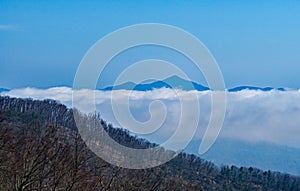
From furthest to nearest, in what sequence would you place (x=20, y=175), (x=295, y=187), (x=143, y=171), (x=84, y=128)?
(x=295, y=187) → (x=143, y=171) → (x=84, y=128) → (x=20, y=175)

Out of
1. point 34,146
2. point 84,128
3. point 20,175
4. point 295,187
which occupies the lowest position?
point 20,175

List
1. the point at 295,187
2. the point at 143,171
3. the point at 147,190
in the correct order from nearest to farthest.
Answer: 1. the point at 147,190
2. the point at 143,171
3. the point at 295,187

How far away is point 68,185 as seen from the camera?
13.3m

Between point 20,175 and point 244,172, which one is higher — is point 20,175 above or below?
below

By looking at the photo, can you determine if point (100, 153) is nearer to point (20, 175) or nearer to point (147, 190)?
point (147, 190)

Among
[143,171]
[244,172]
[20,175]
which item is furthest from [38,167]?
[244,172]

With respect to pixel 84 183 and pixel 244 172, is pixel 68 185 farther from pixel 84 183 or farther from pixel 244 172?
pixel 244 172

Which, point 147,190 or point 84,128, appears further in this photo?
point 147,190


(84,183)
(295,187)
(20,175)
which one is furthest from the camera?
(295,187)

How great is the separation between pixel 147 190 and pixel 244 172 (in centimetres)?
7967

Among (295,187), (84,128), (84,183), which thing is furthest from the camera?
(295,187)

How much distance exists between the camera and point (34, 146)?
1357cm

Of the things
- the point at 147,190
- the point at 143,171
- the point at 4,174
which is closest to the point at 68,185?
the point at 4,174

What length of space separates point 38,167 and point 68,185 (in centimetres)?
95
